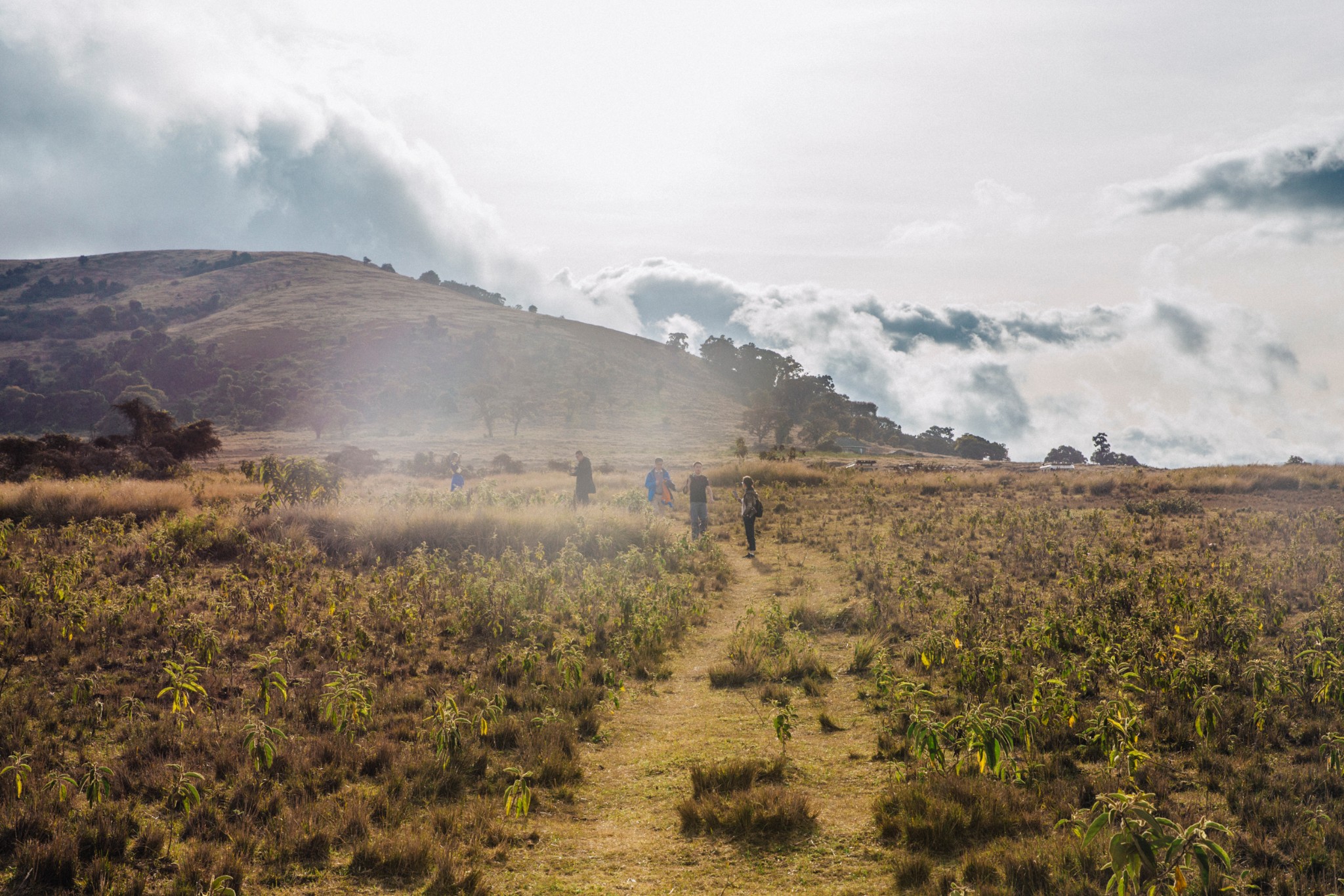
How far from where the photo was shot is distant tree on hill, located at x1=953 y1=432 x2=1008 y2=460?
329ft

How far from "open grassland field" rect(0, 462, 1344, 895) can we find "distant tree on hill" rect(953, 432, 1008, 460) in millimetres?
93043

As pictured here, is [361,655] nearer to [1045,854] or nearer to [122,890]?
[122,890]

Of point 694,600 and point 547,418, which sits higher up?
point 547,418

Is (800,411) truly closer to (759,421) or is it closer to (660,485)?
(759,421)

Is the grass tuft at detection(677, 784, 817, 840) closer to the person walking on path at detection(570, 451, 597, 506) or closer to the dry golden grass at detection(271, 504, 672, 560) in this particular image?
the dry golden grass at detection(271, 504, 672, 560)

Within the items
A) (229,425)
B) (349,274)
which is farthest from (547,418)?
(349,274)

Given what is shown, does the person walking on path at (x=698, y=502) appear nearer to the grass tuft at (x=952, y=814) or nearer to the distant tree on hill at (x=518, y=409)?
the grass tuft at (x=952, y=814)

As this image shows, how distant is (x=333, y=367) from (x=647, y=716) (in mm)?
105926

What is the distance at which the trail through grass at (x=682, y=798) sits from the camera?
4.46m

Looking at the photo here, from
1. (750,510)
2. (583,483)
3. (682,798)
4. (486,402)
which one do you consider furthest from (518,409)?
(682,798)

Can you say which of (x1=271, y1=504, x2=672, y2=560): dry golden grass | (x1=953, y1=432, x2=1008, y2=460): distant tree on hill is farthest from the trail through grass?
(x1=953, y1=432, x2=1008, y2=460): distant tree on hill

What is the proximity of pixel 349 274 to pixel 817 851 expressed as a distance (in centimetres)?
17510

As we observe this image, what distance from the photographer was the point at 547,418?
292 feet

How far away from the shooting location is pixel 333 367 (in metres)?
98.9
